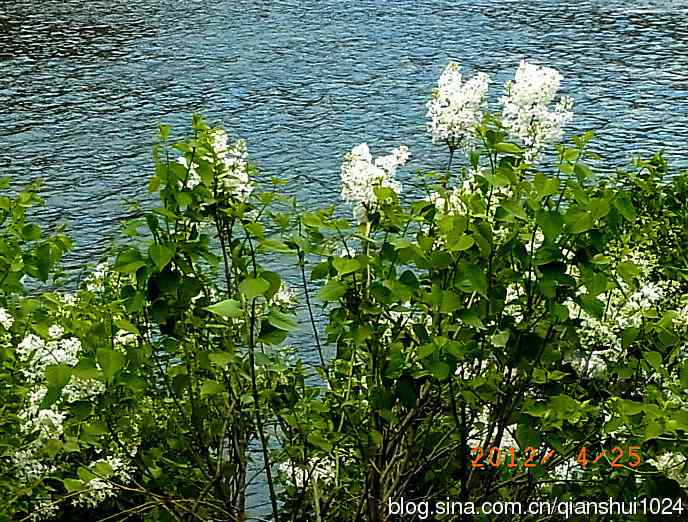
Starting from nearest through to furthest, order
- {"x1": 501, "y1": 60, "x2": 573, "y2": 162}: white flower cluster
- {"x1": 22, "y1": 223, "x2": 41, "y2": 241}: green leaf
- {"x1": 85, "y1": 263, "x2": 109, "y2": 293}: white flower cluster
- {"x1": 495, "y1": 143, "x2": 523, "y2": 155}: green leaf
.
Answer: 1. {"x1": 495, "y1": 143, "x2": 523, "y2": 155}: green leaf
2. {"x1": 501, "y1": 60, "x2": 573, "y2": 162}: white flower cluster
3. {"x1": 22, "y1": 223, "x2": 41, "y2": 241}: green leaf
4. {"x1": 85, "y1": 263, "x2": 109, "y2": 293}: white flower cluster

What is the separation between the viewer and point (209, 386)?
6.17ft

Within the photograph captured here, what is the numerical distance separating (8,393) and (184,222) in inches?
19.6

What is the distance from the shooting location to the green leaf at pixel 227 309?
1.72m

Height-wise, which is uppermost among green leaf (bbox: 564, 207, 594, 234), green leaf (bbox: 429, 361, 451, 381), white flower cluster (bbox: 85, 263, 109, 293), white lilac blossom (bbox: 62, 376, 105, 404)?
green leaf (bbox: 564, 207, 594, 234)

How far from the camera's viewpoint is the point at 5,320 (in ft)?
6.83

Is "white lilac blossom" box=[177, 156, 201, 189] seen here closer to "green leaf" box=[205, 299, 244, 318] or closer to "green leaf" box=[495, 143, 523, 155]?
"green leaf" box=[205, 299, 244, 318]

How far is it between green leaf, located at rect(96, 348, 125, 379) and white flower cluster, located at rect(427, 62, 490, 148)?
2.21 ft

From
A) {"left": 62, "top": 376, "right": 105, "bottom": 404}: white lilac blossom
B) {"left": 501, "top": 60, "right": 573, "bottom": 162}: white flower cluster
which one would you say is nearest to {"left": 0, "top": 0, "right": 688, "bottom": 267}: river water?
{"left": 62, "top": 376, "right": 105, "bottom": 404}: white lilac blossom

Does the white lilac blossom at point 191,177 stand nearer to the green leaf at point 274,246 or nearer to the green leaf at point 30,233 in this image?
the green leaf at point 274,246

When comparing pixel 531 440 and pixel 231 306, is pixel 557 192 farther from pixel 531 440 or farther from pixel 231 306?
pixel 231 306

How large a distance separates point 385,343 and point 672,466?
53 centimetres

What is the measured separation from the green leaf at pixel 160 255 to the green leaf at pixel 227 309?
0.43ft

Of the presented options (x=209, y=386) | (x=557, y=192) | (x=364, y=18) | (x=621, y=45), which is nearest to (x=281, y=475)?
(x=209, y=386)

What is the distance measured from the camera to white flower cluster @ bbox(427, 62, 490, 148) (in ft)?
6.52
